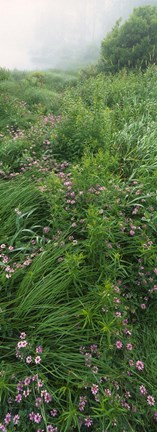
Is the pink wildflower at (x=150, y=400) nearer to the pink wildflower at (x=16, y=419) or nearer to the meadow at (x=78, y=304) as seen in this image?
the meadow at (x=78, y=304)

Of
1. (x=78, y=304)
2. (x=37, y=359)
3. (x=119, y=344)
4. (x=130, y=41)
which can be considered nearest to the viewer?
(x=37, y=359)

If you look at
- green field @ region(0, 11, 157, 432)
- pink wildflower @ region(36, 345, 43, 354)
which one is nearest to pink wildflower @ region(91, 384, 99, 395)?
green field @ region(0, 11, 157, 432)

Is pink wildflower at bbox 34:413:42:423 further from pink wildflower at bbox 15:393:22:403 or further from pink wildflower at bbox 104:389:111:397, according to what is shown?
pink wildflower at bbox 104:389:111:397

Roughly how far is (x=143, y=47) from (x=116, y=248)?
18.4m

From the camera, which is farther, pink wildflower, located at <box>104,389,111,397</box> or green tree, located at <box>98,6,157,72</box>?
green tree, located at <box>98,6,157,72</box>

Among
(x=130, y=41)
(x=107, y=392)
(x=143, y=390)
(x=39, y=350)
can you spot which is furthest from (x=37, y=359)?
(x=130, y=41)

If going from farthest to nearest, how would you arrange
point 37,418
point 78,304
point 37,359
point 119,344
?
point 78,304 < point 119,344 < point 37,359 < point 37,418

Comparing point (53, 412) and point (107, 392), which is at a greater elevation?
point (107, 392)

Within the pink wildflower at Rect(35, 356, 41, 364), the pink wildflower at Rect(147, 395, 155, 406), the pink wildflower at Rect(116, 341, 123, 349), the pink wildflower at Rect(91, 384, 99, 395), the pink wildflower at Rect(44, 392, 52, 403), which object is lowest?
the pink wildflower at Rect(147, 395, 155, 406)

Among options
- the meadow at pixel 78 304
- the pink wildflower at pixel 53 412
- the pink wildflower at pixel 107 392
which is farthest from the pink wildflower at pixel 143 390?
the pink wildflower at pixel 53 412

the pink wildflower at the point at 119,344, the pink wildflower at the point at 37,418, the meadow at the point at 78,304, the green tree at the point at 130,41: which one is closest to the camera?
the pink wildflower at the point at 37,418

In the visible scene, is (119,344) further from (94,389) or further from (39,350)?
(39,350)

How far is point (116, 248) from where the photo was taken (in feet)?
7.39

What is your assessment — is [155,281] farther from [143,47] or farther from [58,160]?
[143,47]
